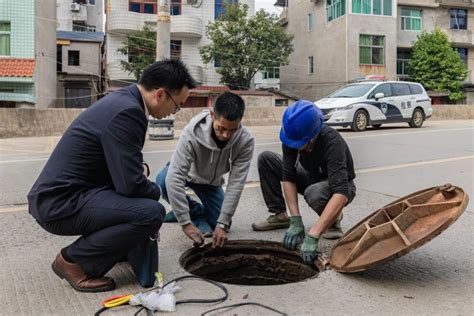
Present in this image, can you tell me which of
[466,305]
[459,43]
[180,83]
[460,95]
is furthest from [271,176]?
[459,43]

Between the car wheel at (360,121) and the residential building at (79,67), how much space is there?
65.1ft

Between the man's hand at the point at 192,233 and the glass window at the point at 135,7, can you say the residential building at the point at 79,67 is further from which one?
the man's hand at the point at 192,233

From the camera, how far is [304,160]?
3746 millimetres

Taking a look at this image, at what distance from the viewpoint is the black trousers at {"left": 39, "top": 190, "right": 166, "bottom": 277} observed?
2.62 meters

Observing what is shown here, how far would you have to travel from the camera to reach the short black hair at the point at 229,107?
3193 millimetres

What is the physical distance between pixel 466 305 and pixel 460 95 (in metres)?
31.4

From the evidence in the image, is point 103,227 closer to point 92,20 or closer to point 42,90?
point 42,90

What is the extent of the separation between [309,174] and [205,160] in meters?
0.84

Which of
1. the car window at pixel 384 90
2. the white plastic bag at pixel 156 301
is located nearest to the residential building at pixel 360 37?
the car window at pixel 384 90

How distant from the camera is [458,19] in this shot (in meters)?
34.9

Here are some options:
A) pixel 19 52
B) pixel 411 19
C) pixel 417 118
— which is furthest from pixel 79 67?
pixel 411 19

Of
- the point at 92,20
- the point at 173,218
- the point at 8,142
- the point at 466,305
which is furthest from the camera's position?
the point at 92,20

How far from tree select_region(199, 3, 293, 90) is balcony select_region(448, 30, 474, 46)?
1389 cm

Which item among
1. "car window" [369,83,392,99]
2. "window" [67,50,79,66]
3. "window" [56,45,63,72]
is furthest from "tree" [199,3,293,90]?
"car window" [369,83,392,99]
